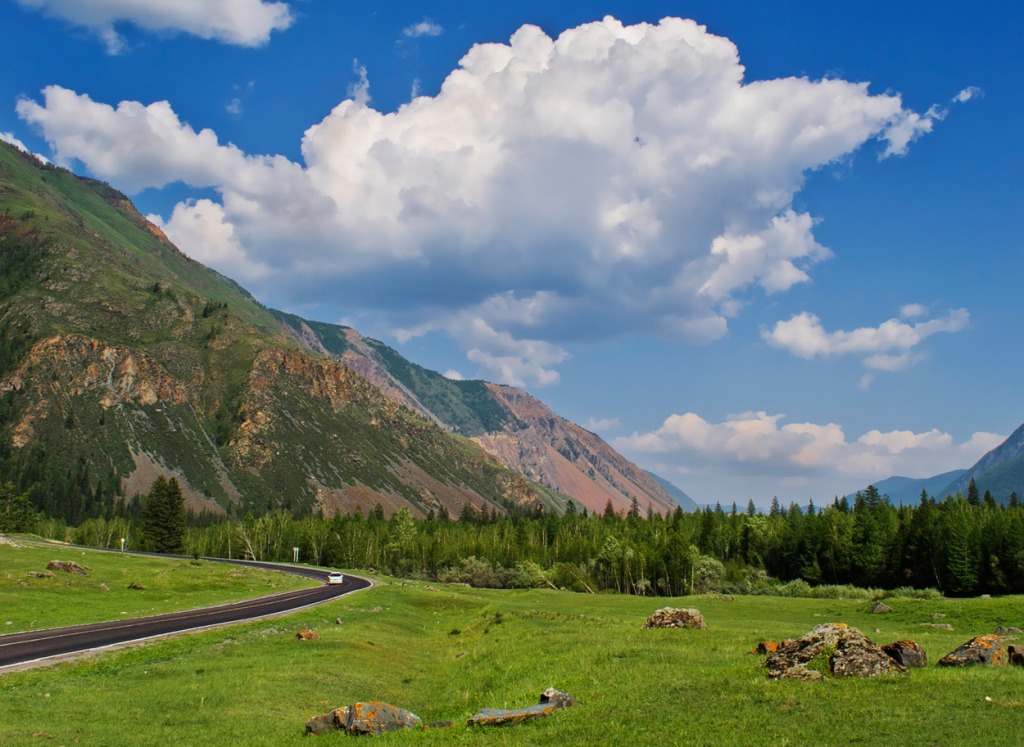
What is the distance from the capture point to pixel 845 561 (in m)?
130

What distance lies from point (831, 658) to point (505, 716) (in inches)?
477

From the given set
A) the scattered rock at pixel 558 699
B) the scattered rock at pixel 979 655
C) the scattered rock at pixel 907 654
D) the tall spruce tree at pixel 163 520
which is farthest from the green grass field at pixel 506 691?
the tall spruce tree at pixel 163 520

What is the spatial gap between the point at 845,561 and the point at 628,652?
4620 inches

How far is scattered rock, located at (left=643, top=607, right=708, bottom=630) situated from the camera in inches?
1618

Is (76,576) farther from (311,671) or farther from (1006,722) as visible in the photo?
(1006,722)

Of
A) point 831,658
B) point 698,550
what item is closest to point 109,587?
point 831,658

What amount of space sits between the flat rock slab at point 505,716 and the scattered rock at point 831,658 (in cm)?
844

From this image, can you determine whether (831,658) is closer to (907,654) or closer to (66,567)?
(907,654)

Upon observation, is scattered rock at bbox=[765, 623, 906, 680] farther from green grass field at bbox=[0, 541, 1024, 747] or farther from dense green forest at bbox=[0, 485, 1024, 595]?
dense green forest at bbox=[0, 485, 1024, 595]

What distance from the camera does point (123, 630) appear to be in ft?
141

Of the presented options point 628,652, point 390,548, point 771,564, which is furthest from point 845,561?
point 628,652

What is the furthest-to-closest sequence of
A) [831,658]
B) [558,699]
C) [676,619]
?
[676,619] < [831,658] < [558,699]

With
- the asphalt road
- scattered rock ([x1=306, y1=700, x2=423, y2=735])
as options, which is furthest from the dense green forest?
scattered rock ([x1=306, y1=700, x2=423, y2=735])

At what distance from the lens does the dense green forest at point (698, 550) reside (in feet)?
370
